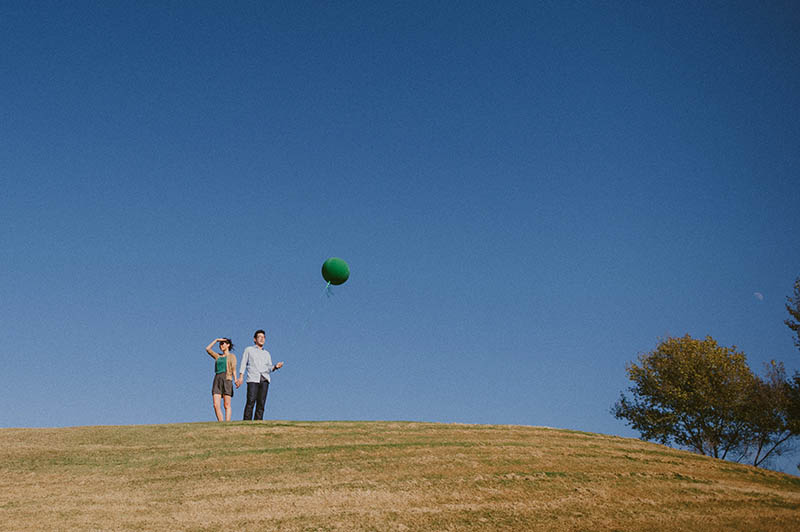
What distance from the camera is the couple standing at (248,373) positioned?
53.0 ft

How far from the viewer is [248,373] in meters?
16.2

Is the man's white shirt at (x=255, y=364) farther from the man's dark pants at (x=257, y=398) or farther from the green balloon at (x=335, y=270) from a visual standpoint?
the green balloon at (x=335, y=270)

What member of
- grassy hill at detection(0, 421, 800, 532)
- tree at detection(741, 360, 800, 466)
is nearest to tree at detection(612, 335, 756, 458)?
tree at detection(741, 360, 800, 466)

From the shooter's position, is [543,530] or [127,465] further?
[127,465]

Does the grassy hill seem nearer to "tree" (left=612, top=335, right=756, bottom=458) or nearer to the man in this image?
the man

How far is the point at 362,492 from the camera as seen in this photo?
9859 millimetres

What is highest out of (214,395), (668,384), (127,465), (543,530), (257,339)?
(668,384)

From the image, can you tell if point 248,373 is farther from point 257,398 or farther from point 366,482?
point 366,482

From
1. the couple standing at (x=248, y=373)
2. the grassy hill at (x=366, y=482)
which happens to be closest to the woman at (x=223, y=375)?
the couple standing at (x=248, y=373)

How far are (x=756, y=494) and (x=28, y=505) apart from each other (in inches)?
536

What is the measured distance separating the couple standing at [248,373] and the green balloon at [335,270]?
2.96m

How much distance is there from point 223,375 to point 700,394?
28923 millimetres

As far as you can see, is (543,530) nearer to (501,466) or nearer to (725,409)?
(501,466)

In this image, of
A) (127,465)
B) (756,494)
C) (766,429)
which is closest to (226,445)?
(127,465)
